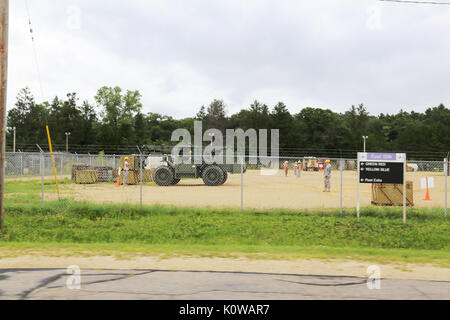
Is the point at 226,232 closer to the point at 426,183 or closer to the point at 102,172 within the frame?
the point at 426,183

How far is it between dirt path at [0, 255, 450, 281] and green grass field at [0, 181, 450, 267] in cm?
63

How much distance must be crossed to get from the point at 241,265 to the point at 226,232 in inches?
152

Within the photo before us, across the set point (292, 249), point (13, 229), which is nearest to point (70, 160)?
point (13, 229)

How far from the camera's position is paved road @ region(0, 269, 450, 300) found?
497cm

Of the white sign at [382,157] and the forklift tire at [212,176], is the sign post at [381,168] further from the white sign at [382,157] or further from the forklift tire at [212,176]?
the forklift tire at [212,176]

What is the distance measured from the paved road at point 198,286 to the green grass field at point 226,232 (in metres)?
2.06

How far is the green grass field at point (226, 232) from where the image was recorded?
28.5 feet

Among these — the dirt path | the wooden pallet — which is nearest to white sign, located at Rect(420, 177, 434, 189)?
the wooden pallet

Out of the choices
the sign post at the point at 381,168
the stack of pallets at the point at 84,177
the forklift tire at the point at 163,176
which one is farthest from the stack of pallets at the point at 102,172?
the sign post at the point at 381,168
